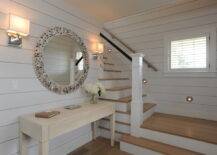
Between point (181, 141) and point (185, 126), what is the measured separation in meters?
0.38

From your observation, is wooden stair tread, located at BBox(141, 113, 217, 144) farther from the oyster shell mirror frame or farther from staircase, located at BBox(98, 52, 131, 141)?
the oyster shell mirror frame

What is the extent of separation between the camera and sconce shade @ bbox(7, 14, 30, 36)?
5.47ft

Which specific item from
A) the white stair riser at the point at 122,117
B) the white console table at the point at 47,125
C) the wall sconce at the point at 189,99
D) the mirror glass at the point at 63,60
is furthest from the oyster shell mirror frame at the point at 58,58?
the wall sconce at the point at 189,99

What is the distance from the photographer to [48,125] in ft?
5.21

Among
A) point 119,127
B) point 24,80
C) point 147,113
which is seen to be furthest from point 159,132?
point 24,80

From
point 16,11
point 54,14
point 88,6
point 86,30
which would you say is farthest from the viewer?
point 86,30

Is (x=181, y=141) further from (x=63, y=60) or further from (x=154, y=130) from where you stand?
(x=63, y=60)

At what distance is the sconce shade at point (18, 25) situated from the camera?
1667mm

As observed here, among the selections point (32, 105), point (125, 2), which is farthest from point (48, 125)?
point (125, 2)

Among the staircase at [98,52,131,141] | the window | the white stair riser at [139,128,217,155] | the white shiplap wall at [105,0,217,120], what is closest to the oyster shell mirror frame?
the staircase at [98,52,131,141]

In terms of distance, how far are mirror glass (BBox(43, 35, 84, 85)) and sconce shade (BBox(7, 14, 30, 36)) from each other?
1.24ft

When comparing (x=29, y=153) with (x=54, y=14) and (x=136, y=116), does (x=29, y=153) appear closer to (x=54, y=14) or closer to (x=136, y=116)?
(x=136, y=116)

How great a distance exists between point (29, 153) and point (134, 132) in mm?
1542

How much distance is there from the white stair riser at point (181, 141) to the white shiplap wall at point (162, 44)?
0.99m
